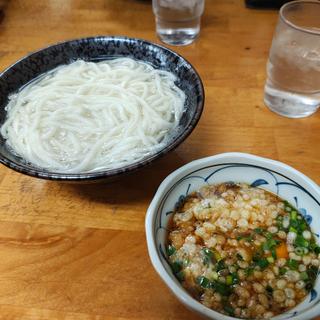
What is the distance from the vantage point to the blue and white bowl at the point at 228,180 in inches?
34.1

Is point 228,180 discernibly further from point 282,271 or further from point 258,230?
point 282,271

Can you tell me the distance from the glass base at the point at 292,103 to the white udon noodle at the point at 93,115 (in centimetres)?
37

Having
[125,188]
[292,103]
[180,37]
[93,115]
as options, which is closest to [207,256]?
[125,188]

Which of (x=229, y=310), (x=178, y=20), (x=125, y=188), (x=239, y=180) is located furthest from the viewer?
(x=178, y=20)

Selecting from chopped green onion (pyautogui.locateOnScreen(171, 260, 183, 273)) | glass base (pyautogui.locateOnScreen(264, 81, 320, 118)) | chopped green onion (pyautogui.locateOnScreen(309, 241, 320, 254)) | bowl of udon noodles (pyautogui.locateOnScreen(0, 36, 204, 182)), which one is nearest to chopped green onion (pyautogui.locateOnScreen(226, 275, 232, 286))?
chopped green onion (pyautogui.locateOnScreen(171, 260, 183, 273))

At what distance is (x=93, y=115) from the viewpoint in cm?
122

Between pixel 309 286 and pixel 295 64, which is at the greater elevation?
pixel 295 64

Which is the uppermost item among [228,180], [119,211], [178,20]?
[178,20]

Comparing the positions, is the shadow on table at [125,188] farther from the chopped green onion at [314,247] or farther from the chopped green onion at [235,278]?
the chopped green onion at [314,247]

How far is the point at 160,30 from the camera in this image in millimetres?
1723

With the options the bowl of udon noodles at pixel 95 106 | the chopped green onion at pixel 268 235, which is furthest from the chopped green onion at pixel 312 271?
the bowl of udon noodles at pixel 95 106

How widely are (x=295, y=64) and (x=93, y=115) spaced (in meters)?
0.69

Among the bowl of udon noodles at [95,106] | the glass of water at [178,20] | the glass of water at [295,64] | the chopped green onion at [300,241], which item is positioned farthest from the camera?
the glass of water at [178,20]

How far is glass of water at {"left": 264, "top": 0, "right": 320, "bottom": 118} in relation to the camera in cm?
123
